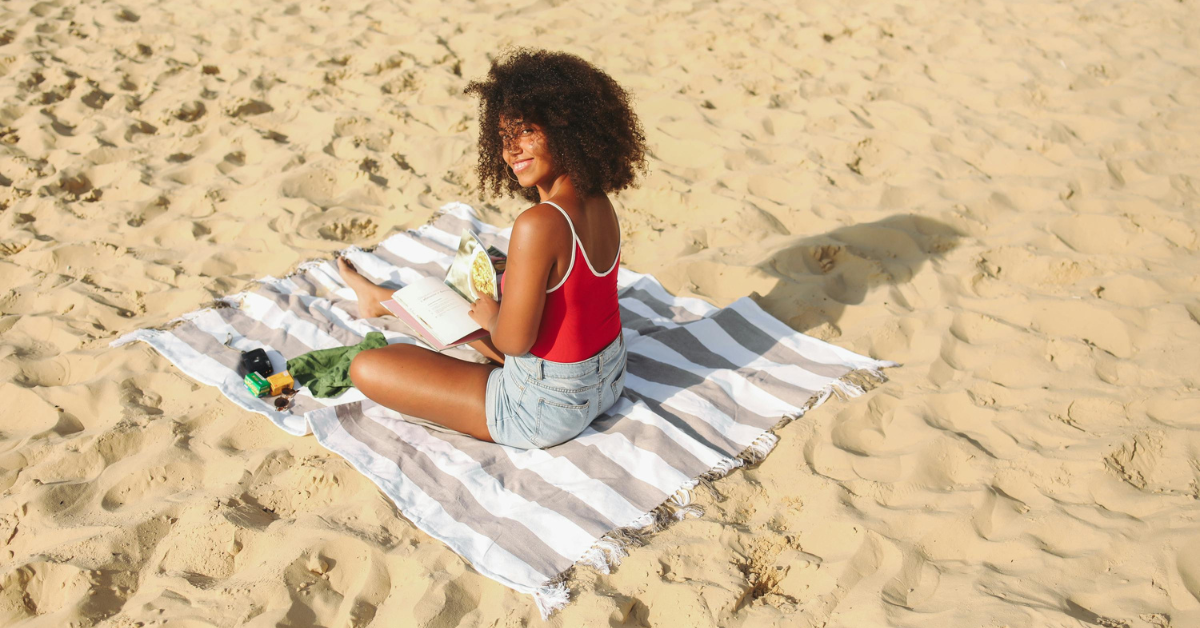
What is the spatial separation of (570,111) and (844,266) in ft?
6.35

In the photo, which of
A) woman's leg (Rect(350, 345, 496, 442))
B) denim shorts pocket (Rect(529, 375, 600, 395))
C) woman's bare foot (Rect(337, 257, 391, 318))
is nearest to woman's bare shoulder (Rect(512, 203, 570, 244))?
denim shorts pocket (Rect(529, 375, 600, 395))

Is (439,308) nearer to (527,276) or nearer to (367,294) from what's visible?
(527,276)

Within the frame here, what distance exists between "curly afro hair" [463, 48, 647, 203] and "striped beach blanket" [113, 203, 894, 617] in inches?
36.2

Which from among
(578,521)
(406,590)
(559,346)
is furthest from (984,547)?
(406,590)

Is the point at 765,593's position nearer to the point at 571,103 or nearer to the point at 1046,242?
the point at 571,103

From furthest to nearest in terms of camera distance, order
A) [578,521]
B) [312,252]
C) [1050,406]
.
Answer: [312,252] < [1050,406] < [578,521]

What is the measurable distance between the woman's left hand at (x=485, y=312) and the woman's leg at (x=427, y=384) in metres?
0.21

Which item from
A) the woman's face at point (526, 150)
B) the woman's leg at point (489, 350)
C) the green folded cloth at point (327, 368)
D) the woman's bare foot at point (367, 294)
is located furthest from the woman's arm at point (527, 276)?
the woman's bare foot at point (367, 294)

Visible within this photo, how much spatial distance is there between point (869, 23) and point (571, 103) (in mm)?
4429

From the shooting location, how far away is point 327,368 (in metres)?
3.33

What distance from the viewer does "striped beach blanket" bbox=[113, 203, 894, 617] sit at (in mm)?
2533

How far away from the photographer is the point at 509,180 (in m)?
2.93

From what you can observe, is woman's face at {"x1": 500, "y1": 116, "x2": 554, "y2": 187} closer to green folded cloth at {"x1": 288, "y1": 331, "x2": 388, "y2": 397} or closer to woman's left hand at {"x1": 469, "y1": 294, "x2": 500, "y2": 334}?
woman's left hand at {"x1": 469, "y1": 294, "x2": 500, "y2": 334}

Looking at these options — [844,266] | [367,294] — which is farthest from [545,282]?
[844,266]
